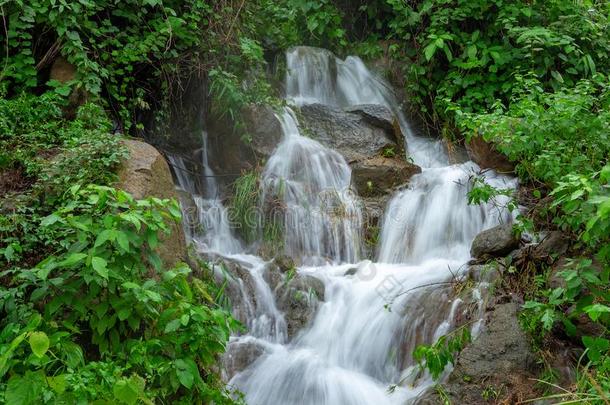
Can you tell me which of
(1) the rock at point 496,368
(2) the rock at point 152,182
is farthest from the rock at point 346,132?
(1) the rock at point 496,368

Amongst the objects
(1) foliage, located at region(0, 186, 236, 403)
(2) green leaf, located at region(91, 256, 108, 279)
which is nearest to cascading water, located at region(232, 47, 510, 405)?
(1) foliage, located at region(0, 186, 236, 403)

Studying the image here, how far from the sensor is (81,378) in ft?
9.08

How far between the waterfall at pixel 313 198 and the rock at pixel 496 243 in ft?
4.53

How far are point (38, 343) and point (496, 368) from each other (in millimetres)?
2856

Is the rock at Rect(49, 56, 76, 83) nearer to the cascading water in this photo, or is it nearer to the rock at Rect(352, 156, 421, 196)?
the cascading water

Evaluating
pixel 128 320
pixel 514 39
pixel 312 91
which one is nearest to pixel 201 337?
pixel 128 320

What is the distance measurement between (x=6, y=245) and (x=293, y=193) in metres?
3.47

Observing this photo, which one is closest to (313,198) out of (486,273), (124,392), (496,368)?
(486,273)

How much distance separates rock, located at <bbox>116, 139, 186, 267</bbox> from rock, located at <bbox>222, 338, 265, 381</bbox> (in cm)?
88

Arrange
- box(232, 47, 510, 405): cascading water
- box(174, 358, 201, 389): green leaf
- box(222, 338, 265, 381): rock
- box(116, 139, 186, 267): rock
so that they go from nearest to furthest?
1. box(174, 358, 201, 389): green leaf
2. box(116, 139, 186, 267): rock
3. box(232, 47, 510, 405): cascading water
4. box(222, 338, 265, 381): rock

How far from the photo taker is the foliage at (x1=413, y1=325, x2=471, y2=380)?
395 centimetres

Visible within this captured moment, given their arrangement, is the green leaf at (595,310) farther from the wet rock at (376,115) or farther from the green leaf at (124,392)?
the wet rock at (376,115)

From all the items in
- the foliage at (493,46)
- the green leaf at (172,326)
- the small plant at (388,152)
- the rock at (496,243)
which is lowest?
the rock at (496,243)

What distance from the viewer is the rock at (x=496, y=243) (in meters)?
4.98
